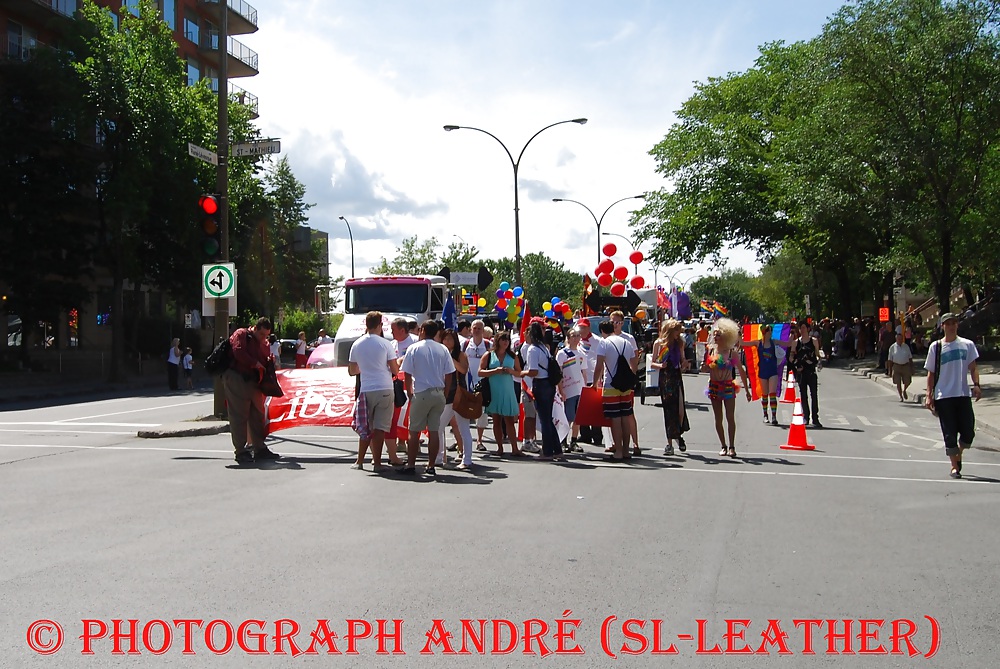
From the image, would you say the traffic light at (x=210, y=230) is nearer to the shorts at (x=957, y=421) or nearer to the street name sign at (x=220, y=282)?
the street name sign at (x=220, y=282)

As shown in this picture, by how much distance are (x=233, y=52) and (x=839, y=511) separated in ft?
171

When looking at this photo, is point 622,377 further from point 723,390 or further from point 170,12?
point 170,12

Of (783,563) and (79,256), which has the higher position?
(79,256)

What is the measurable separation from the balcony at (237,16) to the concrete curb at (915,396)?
38.6 metres

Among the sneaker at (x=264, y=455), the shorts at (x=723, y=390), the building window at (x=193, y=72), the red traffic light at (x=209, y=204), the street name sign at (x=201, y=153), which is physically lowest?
the sneaker at (x=264, y=455)

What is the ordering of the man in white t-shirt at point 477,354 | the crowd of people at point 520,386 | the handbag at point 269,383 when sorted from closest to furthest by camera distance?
the crowd of people at point 520,386
the handbag at point 269,383
the man in white t-shirt at point 477,354

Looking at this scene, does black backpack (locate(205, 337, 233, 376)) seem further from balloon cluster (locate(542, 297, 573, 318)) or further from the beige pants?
balloon cluster (locate(542, 297, 573, 318))

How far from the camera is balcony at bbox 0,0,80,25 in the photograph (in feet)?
123

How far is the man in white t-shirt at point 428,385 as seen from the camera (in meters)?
10.6

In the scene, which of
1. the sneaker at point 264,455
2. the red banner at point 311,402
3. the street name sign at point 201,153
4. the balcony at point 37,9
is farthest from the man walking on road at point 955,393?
the balcony at point 37,9

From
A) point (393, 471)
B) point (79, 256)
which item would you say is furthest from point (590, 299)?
point (79, 256)

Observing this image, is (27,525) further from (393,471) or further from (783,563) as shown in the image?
(783,563)

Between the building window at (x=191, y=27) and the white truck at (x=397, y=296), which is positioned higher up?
the building window at (x=191, y=27)

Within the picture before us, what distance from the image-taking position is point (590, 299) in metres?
24.2
